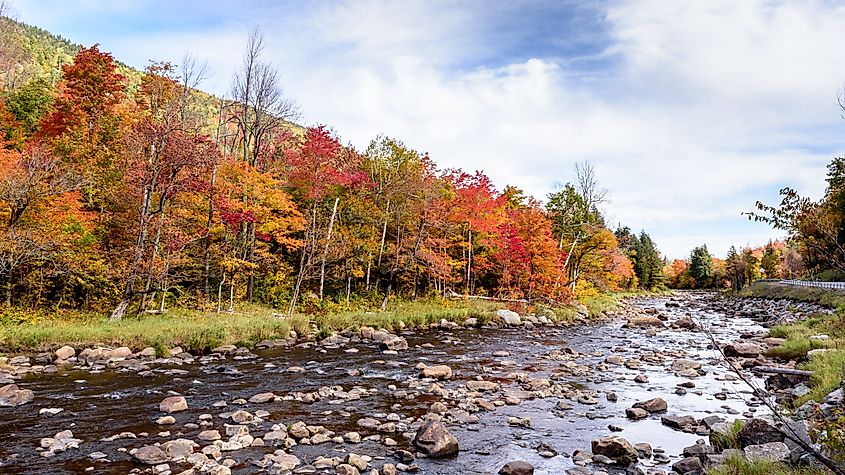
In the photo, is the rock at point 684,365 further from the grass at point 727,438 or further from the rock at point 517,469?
the rock at point 517,469

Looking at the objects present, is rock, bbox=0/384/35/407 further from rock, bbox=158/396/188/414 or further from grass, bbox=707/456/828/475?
grass, bbox=707/456/828/475

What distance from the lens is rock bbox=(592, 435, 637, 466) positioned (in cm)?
816

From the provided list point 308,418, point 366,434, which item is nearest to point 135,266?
point 308,418

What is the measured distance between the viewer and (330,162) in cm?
2875

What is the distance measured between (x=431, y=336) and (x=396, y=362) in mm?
6828

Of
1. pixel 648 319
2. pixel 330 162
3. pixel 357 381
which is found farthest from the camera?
pixel 648 319

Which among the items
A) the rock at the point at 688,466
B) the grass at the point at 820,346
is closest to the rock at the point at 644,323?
the grass at the point at 820,346

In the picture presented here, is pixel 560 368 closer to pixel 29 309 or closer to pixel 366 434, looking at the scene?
pixel 366 434

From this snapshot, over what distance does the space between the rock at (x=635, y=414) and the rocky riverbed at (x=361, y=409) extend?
0.12 ft

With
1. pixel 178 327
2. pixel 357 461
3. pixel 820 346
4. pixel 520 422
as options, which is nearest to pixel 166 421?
pixel 357 461

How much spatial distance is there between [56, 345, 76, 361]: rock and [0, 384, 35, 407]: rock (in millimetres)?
3911

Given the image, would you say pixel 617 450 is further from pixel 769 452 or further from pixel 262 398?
pixel 262 398

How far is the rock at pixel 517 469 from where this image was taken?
7547 millimetres

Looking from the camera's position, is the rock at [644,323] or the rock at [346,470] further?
the rock at [644,323]
